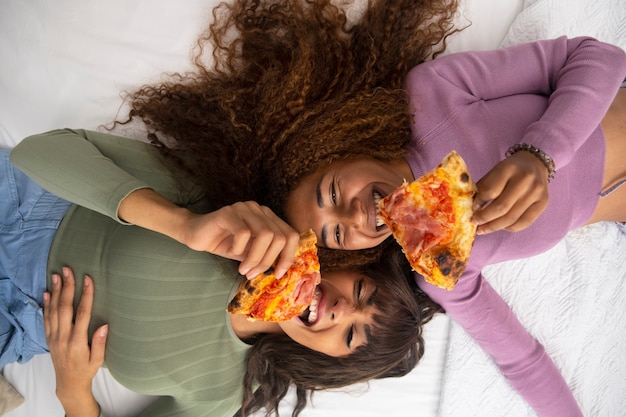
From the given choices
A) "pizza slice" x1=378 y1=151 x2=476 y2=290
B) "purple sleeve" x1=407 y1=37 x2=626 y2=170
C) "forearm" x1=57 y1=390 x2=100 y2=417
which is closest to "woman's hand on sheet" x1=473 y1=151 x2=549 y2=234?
"pizza slice" x1=378 y1=151 x2=476 y2=290

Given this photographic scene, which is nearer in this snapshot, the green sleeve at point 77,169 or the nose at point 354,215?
the green sleeve at point 77,169

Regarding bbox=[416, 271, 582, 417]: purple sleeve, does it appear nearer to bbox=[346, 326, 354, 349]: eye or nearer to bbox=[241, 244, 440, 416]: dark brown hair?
bbox=[241, 244, 440, 416]: dark brown hair

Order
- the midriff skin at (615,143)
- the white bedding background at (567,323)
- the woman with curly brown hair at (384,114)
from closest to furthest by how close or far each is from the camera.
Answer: the woman with curly brown hair at (384,114)
the midriff skin at (615,143)
the white bedding background at (567,323)

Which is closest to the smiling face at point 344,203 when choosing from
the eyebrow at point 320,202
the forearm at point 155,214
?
the eyebrow at point 320,202

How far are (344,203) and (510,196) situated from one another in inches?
21.3

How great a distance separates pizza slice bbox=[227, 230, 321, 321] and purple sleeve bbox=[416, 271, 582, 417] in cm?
75

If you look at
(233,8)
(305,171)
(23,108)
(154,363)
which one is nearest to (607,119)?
(305,171)

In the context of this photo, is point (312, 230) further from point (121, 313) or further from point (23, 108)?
point (23, 108)

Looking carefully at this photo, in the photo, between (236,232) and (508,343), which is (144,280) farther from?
(508,343)

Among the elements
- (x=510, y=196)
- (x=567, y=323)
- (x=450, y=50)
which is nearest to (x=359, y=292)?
(x=510, y=196)

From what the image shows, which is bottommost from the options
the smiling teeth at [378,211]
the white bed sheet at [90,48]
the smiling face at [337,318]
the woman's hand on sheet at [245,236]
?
the smiling face at [337,318]

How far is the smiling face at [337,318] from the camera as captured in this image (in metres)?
1.84

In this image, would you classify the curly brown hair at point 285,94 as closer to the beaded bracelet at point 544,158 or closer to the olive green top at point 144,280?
the olive green top at point 144,280

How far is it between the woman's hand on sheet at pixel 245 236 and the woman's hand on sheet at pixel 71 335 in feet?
2.45
